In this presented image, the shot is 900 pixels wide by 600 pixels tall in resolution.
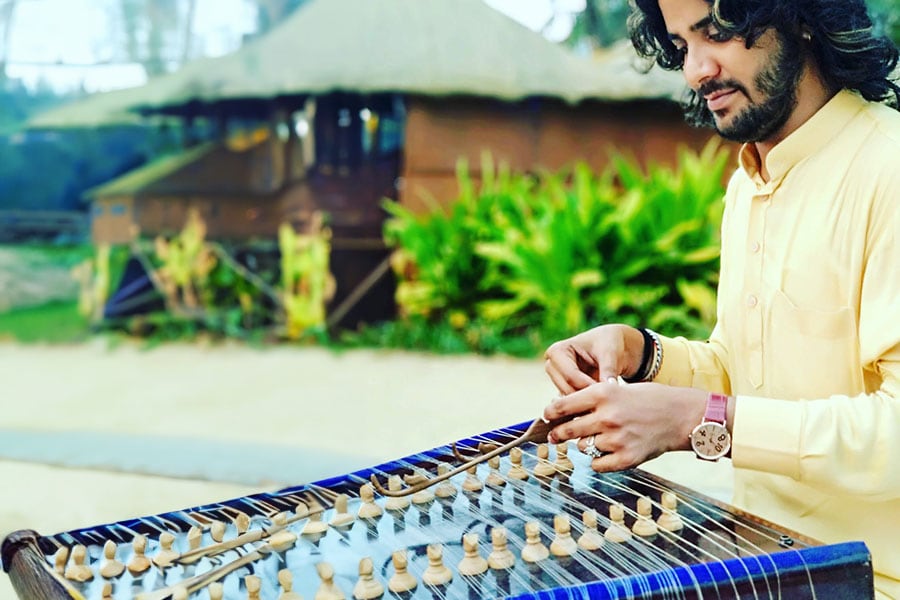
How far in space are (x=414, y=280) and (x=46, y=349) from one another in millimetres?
3504

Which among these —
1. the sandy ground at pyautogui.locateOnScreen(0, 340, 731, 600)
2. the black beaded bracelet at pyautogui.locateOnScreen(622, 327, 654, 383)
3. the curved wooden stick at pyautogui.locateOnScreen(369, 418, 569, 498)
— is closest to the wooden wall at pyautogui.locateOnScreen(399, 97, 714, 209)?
the sandy ground at pyautogui.locateOnScreen(0, 340, 731, 600)

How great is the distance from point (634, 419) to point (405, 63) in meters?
8.50

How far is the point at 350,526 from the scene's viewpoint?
4.71 ft

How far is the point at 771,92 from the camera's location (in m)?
1.62

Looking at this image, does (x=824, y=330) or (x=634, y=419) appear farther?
(x=824, y=330)

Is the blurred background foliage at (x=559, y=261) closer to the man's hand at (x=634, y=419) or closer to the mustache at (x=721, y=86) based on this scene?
the mustache at (x=721, y=86)

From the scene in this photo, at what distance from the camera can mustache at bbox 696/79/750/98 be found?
1623 millimetres

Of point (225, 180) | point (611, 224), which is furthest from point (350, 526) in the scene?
point (225, 180)

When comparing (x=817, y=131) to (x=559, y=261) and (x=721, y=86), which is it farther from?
(x=559, y=261)

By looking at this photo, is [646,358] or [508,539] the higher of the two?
[646,358]

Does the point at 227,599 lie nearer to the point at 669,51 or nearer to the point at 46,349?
the point at 669,51

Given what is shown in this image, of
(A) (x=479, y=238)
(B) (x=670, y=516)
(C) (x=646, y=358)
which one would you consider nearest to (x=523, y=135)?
(A) (x=479, y=238)

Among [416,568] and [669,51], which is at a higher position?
[669,51]

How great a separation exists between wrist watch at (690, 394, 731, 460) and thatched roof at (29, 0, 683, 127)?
316 inches
